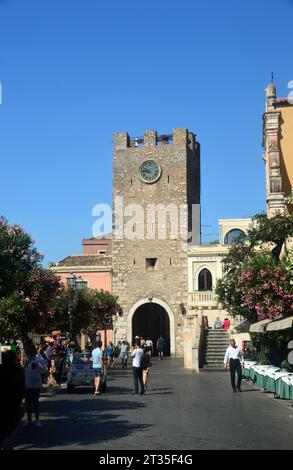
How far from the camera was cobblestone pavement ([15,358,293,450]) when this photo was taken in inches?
387

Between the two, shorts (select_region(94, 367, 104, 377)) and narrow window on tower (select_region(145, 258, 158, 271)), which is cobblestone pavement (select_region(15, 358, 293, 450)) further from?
narrow window on tower (select_region(145, 258, 158, 271))

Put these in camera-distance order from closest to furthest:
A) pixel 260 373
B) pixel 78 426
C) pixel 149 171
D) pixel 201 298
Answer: pixel 78 426 → pixel 260 373 → pixel 201 298 → pixel 149 171

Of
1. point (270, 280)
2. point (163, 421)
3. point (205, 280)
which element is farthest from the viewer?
point (205, 280)

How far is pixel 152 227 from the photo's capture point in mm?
48625

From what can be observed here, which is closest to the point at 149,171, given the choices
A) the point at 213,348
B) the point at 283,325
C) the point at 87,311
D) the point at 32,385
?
the point at 87,311

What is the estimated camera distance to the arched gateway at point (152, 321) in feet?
154

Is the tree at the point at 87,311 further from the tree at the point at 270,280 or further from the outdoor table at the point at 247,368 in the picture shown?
the tree at the point at 270,280

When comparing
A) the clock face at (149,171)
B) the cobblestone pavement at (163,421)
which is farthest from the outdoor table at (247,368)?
the clock face at (149,171)

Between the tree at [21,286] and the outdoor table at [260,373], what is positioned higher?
the tree at [21,286]

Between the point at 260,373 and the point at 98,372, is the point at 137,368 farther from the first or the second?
the point at 260,373

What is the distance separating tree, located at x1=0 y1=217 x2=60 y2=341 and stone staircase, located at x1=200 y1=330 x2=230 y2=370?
12.1 meters

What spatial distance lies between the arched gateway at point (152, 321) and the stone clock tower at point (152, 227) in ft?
0.24

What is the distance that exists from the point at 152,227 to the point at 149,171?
4.45 metres

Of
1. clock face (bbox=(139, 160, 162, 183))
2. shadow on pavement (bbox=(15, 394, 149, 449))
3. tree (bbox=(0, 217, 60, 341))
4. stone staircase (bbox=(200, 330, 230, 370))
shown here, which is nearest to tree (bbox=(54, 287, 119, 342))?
stone staircase (bbox=(200, 330, 230, 370))
